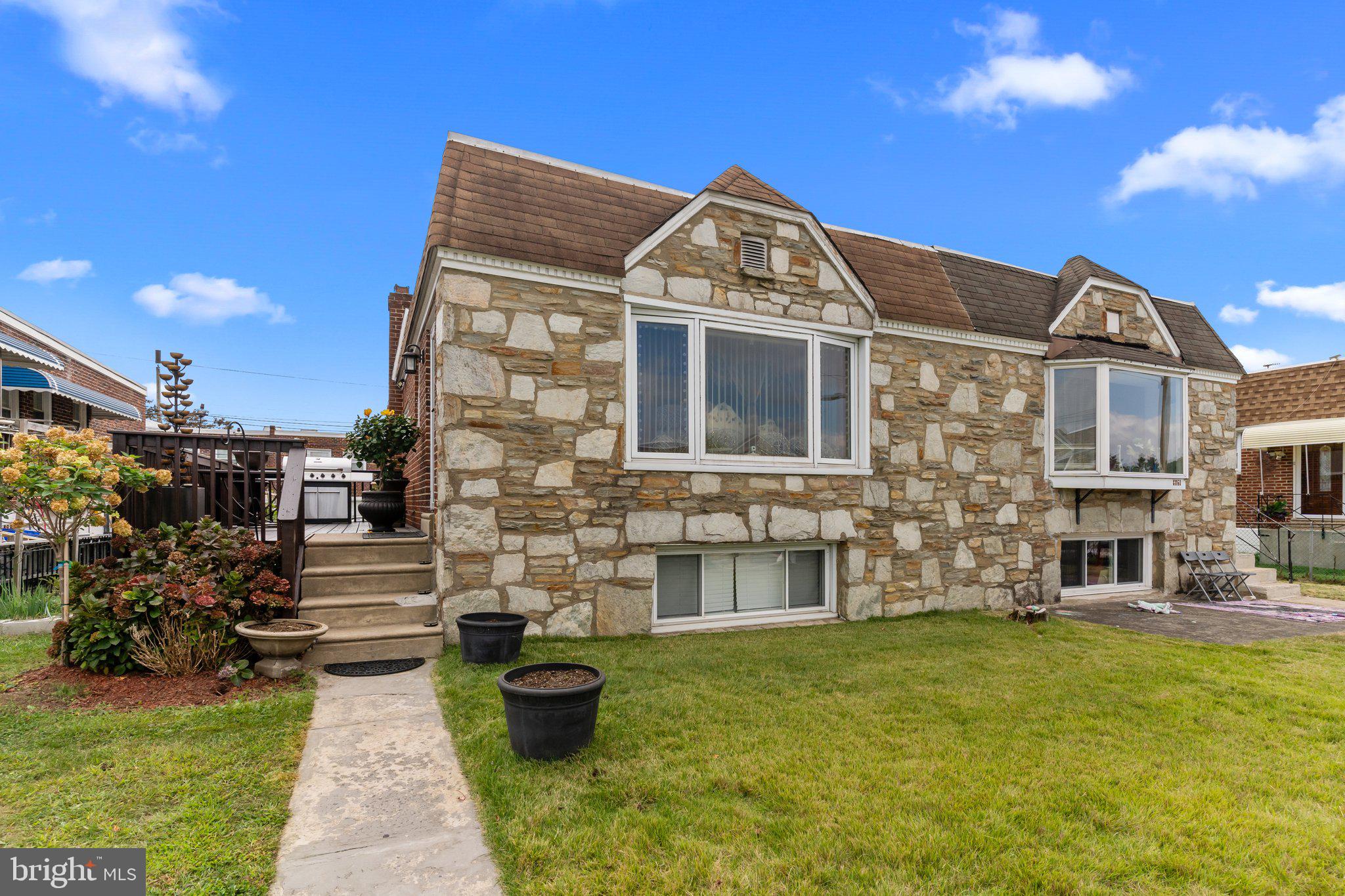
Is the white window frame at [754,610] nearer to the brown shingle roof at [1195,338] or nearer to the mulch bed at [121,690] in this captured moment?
the mulch bed at [121,690]

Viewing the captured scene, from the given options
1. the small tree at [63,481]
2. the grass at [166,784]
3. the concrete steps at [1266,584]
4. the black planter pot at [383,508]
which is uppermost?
the small tree at [63,481]

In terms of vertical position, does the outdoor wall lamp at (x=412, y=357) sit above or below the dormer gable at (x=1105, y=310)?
below

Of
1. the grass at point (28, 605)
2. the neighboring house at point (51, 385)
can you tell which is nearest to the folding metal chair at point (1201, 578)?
the grass at point (28, 605)

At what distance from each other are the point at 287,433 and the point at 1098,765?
35449mm

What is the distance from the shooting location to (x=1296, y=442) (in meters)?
14.6

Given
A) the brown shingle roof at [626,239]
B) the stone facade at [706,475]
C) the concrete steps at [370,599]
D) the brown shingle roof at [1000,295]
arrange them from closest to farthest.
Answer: the concrete steps at [370,599]
the stone facade at [706,475]
the brown shingle roof at [626,239]
the brown shingle roof at [1000,295]

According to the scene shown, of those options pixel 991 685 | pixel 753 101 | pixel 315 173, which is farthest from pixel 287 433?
pixel 991 685

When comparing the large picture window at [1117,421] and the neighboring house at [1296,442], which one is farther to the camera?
the neighboring house at [1296,442]

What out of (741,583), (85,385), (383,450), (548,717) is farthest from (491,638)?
(85,385)

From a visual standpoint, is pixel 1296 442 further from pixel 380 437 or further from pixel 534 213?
pixel 380 437

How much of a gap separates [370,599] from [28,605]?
420 cm

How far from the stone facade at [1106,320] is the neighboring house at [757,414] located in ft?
0.15

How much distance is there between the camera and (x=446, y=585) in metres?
5.63

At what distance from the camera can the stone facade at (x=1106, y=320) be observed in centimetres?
923
